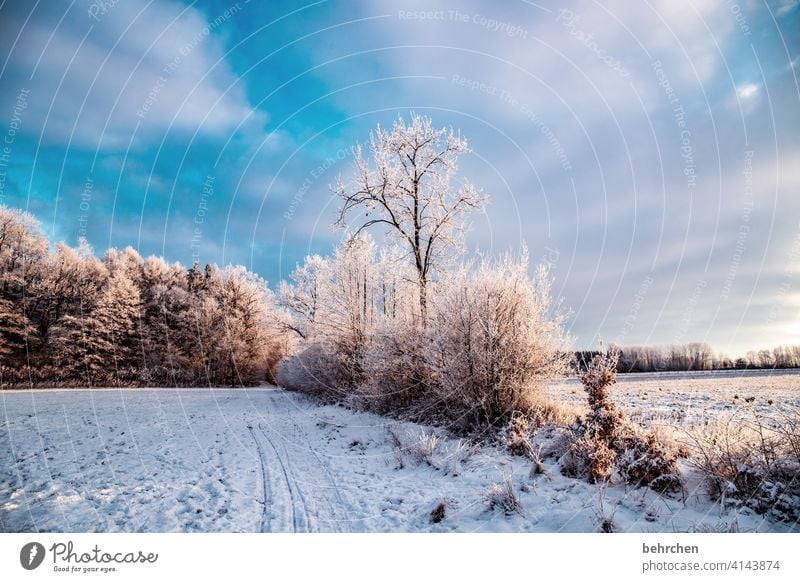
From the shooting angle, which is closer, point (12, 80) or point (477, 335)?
point (12, 80)

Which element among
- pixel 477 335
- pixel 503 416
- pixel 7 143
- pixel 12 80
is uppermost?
pixel 12 80

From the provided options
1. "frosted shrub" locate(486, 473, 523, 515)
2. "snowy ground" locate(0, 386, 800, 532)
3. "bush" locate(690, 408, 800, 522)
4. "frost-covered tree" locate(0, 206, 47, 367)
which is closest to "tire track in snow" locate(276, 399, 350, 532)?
"snowy ground" locate(0, 386, 800, 532)

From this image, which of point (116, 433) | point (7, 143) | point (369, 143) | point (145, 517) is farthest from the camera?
point (369, 143)

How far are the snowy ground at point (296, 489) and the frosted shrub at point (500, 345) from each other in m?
1.25

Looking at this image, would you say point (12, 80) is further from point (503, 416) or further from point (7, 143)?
point (503, 416)

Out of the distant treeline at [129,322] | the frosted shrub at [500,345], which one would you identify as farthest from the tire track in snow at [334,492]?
the distant treeline at [129,322]

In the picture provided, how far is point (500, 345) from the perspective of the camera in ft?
25.1

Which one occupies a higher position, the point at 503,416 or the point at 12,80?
the point at 12,80
